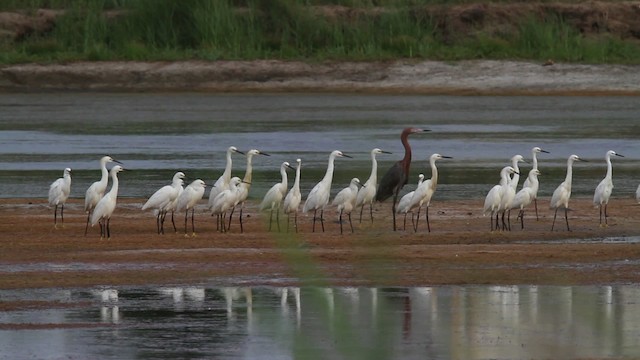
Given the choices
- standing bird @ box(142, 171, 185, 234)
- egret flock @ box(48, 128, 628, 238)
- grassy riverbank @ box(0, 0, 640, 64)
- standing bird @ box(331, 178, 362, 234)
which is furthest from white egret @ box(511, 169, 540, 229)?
grassy riverbank @ box(0, 0, 640, 64)

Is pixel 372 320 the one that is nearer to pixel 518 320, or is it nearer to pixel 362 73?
pixel 518 320

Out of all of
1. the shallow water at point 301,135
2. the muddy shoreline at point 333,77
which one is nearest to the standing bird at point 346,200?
the shallow water at point 301,135

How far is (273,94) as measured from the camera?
44875mm

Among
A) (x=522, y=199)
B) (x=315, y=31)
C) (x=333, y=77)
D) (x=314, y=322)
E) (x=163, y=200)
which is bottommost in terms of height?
(x=314, y=322)

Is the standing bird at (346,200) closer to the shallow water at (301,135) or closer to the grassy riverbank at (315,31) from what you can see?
the shallow water at (301,135)

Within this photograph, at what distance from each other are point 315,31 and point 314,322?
36169 millimetres

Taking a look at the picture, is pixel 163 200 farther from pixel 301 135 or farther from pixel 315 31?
pixel 315 31

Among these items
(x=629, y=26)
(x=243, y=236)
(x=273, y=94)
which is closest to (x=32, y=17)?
(x=273, y=94)

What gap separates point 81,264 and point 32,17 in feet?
117

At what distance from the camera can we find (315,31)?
1932 inches

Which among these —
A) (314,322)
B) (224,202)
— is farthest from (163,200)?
(314,322)

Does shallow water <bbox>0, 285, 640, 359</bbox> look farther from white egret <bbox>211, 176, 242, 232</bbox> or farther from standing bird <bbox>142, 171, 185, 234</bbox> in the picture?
white egret <bbox>211, 176, 242, 232</bbox>

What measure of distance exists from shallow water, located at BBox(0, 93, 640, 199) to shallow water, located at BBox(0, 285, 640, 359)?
9.59 meters

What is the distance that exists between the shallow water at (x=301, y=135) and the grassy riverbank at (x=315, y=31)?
2.84 m
